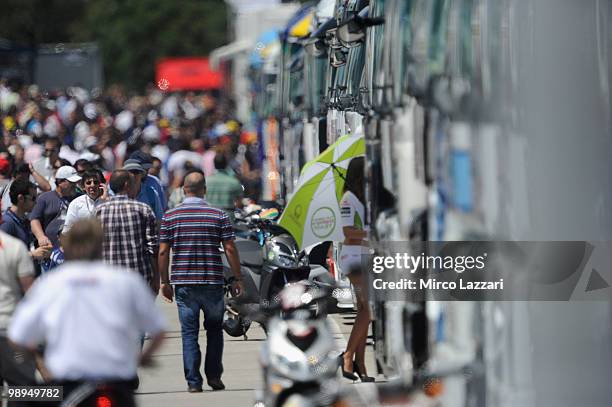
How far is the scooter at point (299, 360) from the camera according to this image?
315 inches

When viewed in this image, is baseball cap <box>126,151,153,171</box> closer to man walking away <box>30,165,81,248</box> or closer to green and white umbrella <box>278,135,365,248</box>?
man walking away <box>30,165,81,248</box>

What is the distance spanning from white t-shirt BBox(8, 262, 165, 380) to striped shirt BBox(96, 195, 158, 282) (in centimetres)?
415

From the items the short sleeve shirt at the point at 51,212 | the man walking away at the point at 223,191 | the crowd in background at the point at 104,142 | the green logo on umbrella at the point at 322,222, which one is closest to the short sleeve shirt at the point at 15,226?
the short sleeve shirt at the point at 51,212

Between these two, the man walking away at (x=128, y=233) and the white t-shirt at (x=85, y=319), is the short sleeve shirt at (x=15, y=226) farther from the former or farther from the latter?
the white t-shirt at (x=85, y=319)

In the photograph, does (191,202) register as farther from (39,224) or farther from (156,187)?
(156,187)

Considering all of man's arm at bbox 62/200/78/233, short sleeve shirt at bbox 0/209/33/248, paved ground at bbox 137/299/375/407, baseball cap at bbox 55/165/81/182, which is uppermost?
baseball cap at bbox 55/165/81/182

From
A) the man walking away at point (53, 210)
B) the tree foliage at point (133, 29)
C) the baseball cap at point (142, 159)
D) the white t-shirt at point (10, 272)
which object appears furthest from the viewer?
the tree foliage at point (133, 29)

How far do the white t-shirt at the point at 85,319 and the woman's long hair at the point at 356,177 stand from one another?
14.1 ft

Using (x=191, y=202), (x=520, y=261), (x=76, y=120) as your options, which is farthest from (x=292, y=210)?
(x=76, y=120)

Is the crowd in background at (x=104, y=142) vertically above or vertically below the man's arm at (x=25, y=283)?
below

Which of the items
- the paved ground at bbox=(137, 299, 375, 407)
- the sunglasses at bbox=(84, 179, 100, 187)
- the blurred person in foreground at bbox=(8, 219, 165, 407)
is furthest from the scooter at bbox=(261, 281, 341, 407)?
the sunglasses at bbox=(84, 179, 100, 187)

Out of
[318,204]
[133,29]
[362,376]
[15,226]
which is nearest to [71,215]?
[15,226]

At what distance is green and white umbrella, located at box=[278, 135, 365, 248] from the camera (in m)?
11.5

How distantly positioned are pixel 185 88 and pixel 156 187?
73774 mm
